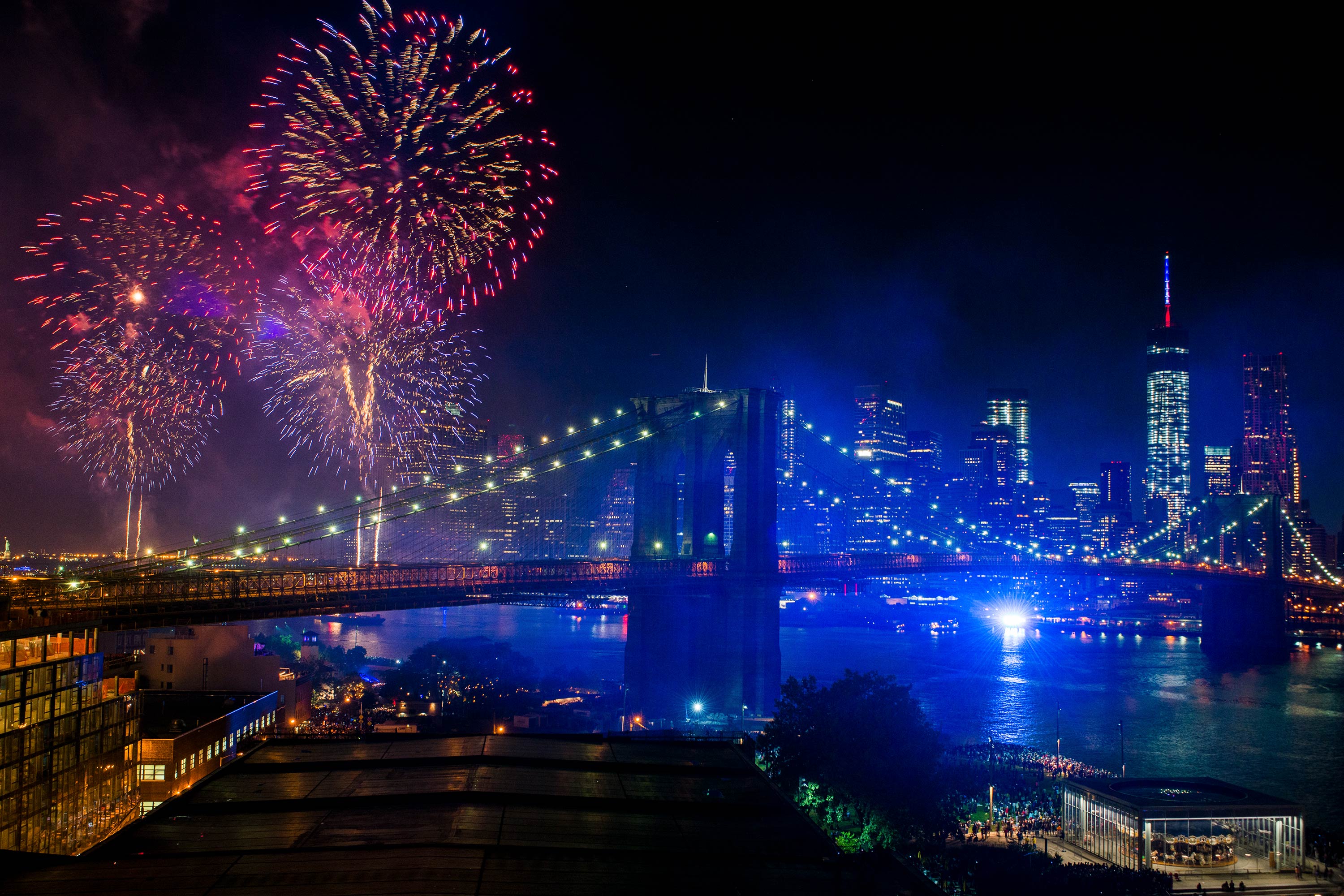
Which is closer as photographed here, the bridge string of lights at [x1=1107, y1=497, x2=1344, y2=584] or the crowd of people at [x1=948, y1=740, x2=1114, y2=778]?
the crowd of people at [x1=948, y1=740, x2=1114, y2=778]

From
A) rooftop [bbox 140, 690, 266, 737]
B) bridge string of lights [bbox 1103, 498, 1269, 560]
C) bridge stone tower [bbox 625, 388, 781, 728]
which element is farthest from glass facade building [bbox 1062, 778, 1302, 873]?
bridge string of lights [bbox 1103, 498, 1269, 560]

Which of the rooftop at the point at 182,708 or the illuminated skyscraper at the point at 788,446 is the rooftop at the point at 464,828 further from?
the illuminated skyscraper at the point at 788,446

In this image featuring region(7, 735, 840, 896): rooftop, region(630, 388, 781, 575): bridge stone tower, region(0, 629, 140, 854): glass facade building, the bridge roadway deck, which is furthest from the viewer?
region(630, 388, 781, 575): bridge stone tower

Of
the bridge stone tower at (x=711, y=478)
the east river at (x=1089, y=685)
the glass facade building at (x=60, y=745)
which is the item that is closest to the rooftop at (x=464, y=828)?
the glass facade building at (x=60, y=745)

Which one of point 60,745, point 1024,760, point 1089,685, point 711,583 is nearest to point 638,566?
point 711,583

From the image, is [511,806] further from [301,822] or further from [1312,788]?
[1312,788]

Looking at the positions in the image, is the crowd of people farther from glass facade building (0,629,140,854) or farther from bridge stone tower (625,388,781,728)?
glass facade building (0,629,140,854)

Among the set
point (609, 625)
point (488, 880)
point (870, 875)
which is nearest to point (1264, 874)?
point (870, 875)
